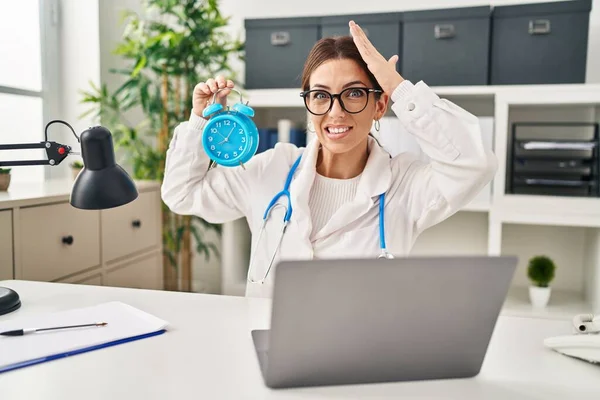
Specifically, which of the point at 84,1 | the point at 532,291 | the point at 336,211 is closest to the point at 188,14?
the point at 84,1

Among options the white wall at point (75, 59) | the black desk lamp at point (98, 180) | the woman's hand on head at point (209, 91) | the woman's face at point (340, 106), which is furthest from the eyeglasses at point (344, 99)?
the white wall at point (75, 59)

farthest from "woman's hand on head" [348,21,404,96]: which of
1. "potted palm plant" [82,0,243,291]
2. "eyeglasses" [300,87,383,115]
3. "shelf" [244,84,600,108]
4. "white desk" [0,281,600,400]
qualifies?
"potted palm plant" [82,0,243,291]

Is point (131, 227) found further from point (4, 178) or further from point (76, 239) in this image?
point (4, 178)

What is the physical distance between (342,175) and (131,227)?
120 centimetres

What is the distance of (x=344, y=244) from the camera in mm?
1406

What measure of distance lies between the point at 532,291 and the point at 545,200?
0.39 m

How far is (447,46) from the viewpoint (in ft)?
7.41

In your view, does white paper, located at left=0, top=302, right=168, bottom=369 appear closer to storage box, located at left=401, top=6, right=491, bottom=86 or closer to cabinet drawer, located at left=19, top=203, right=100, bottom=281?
cabinet drawer, located at left=19, top=203, right=100, bottom=281

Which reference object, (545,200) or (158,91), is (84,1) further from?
(545,200)

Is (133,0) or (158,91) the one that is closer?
(158,91)

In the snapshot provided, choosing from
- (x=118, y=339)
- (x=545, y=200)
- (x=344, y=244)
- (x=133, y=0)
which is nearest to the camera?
(x=118, y=339)

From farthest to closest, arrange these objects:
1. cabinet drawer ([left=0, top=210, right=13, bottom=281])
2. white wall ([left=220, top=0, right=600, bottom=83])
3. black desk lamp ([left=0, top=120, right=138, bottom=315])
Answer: white wall ([left=220, top=0, right=600, bottom=83]), cabinet drawer ([left=0, top=210, right=13, bottom=281]), black desk lamp ([left=0, top=120, right=138, bottom=315])

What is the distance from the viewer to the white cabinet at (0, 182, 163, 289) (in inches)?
70.3

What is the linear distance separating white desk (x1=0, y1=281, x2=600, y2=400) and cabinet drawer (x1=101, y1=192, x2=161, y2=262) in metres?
1.22
